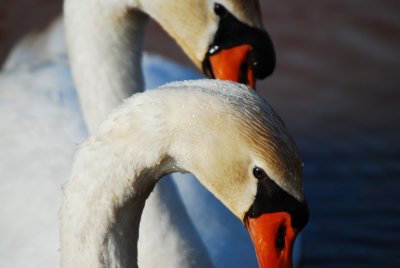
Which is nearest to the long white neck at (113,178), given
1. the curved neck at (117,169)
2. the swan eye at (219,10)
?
the curved neck at (117,169)

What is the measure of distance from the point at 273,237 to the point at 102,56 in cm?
144

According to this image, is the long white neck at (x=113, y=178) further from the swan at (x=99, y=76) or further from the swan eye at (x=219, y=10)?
the swan eye at (x=219, y=10)

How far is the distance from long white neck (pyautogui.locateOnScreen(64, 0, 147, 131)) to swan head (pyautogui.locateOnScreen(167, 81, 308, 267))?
4.20 feet

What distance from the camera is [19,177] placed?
491 centimetres

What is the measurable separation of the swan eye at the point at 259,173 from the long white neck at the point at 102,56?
4.50ft

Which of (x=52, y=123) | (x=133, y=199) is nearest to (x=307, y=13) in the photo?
(x=52, y=123)

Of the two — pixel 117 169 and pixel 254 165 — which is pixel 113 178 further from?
pixel 254 165

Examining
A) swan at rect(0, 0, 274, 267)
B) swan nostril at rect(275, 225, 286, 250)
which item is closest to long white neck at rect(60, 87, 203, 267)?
swan nostril at rect(275, 225, 286, 250)

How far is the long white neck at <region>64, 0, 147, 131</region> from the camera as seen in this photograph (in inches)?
174

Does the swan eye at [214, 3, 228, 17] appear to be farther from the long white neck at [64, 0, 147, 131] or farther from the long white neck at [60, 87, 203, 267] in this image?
the long white neck at [60, 87, 203, 267]

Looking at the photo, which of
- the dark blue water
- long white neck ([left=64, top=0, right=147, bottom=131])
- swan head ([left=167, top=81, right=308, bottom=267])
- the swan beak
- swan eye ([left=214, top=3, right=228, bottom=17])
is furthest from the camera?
the dark blue water

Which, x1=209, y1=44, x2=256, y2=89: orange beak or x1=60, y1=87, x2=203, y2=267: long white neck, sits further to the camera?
x1=209, y1=44, x2=256, y2=89: orange beak

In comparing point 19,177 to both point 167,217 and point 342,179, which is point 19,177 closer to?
point 167,217

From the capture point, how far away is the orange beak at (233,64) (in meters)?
4.27
